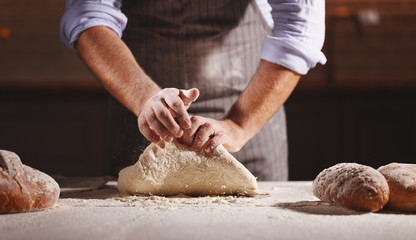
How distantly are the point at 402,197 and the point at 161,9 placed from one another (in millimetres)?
1172

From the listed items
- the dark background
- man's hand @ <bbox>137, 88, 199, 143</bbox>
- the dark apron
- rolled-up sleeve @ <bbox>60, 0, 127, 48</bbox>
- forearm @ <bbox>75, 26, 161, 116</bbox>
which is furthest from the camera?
the dark background

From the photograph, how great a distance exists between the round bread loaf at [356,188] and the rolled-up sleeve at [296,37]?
60cm

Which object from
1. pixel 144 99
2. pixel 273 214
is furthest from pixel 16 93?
pixel 273 214

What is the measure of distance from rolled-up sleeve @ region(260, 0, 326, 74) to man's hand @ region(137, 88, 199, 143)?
1.50ft

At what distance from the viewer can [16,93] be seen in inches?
121

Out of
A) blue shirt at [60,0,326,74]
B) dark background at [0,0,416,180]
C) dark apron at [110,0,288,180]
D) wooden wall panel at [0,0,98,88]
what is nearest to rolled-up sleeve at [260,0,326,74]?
blue shirt at [60,0,326,74]

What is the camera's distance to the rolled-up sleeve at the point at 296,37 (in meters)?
1.53

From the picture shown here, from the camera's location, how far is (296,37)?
1541 millimetres

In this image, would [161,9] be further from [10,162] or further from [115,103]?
[10,162]

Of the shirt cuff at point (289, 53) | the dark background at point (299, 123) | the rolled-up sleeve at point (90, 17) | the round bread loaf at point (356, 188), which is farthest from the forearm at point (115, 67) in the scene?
the dark background at point (299, 123)

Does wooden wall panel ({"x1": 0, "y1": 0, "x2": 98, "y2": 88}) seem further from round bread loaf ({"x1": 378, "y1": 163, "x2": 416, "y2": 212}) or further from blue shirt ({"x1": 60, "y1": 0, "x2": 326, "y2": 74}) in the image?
round bread loaf ({"x1": 378, "y1": 163, "x2": 416, "y2": 212})

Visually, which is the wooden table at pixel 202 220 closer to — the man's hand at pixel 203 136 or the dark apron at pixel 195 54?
the man's hand at pixel 203 136

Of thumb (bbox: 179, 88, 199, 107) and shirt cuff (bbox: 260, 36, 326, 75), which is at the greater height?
shirt cuff (bbox: 260, 36, 326, 75)

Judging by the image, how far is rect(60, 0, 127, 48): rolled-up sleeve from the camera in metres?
1.60
